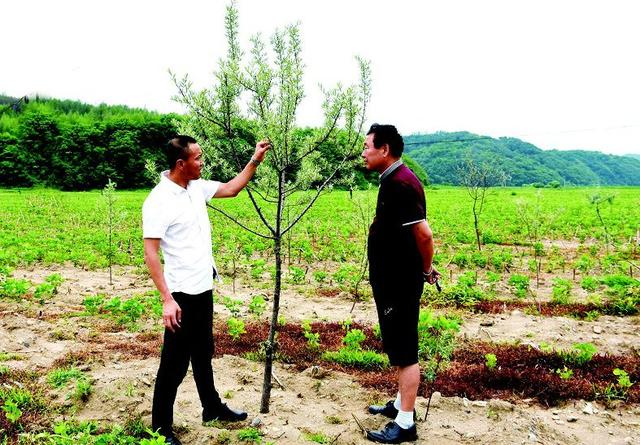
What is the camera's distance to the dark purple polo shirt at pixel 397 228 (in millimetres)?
4004

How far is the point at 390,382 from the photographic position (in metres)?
5.63

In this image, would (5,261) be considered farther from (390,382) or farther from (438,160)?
(438,160)

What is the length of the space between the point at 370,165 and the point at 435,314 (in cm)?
501

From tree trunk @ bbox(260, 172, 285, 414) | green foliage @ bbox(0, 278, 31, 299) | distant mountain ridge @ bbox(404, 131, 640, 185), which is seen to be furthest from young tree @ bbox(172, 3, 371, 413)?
distant mountain ridge @ bbox(404, 131, 640, 185)

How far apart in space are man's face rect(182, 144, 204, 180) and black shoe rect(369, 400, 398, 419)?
9.25ft

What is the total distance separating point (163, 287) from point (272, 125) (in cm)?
162

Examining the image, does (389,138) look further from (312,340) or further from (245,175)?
(312,340)

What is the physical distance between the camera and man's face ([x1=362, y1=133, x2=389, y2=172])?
4196 mm

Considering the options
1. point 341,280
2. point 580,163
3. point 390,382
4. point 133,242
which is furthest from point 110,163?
point 580,163

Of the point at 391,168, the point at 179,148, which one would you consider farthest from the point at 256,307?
the point at 391,168

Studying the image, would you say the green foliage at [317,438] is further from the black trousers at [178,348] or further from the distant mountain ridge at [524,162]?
the distant mountain ridge at [524,162]

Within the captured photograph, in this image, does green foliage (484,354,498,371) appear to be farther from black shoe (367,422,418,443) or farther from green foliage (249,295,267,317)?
green foliage (249,295,267,317)

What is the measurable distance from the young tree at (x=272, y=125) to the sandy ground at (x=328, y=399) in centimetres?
59

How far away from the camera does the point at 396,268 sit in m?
4.18
